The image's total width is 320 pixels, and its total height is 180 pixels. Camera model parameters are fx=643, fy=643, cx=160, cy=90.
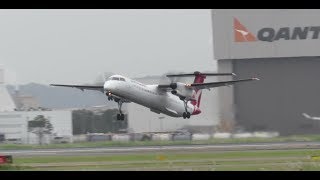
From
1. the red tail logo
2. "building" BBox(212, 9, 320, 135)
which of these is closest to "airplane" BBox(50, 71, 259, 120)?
"building" BBox(212, 9, 320, 135)

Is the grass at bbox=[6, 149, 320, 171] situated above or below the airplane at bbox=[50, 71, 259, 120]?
below

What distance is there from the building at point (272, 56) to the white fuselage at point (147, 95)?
69.7ft

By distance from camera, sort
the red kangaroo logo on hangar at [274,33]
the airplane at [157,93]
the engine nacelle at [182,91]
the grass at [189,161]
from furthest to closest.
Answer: the red kangaroo logo on hangar at [274,33]
the engine nacelle at [182,91]
the airplane at [157,93]
the grass at [189,161]

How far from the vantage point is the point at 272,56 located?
88.7m

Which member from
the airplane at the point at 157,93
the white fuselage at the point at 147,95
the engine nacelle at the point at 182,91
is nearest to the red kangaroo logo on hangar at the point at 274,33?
the airplane at the point at 157,93

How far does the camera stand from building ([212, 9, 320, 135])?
79.9 metres

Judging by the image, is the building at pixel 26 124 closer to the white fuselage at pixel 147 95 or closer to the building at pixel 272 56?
the building at pixel 272 56

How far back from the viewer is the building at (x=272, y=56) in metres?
79.9

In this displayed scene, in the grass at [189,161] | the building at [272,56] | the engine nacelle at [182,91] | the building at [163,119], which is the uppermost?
the building at [272,56]

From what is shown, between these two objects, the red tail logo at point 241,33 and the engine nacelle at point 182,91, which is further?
the red tail logo at point 241,33

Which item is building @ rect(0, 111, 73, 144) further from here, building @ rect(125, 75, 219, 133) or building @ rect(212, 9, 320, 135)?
building @ rect(212, 9, 320, 135)

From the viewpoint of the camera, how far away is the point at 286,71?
8731 cm

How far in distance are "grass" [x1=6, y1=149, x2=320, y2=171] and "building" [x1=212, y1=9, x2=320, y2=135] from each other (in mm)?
33096
